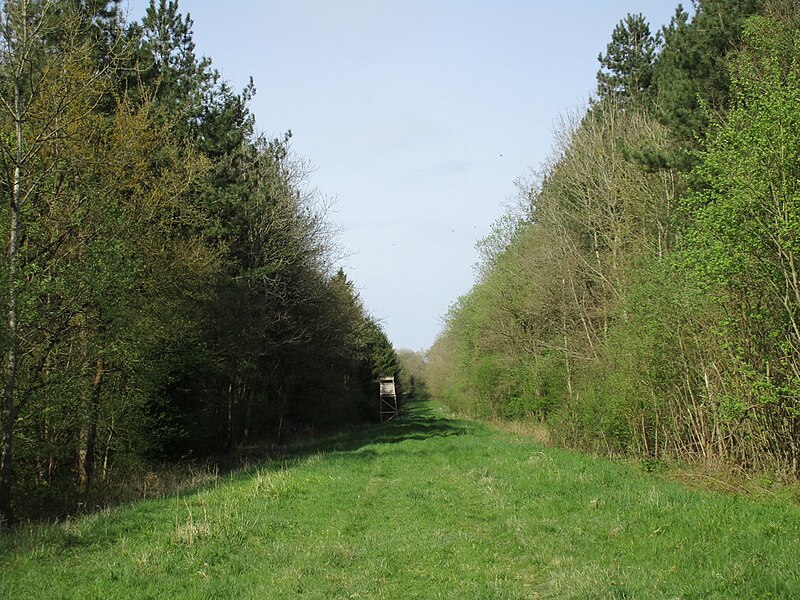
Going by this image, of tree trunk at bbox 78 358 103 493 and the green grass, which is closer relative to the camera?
the green grass

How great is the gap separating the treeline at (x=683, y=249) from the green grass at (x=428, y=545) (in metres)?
2.19

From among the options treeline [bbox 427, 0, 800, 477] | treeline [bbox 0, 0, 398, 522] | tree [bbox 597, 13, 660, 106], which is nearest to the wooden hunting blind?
Answer: treeline [bbox 0, 0, 398, 522]

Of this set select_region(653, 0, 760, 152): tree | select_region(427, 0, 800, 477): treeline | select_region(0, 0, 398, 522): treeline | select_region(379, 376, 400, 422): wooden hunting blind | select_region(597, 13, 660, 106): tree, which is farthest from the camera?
select_region(379, 376, 400, 422): wooden hunting blind

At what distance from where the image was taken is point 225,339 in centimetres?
2233

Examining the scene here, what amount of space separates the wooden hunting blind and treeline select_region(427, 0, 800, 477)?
85.8 feet

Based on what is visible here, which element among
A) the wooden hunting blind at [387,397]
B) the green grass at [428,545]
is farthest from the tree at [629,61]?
the wooden hunting blind at [387,397]

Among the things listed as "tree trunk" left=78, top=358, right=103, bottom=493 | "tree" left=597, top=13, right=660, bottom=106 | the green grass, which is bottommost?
the green grass

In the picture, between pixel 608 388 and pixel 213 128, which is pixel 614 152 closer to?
pixel 608 388

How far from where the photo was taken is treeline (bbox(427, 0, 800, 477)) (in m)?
10.2

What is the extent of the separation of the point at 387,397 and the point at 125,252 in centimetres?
4382

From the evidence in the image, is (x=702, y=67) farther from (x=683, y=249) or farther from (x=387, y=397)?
(x=387, y=397)

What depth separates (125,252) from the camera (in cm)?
1371

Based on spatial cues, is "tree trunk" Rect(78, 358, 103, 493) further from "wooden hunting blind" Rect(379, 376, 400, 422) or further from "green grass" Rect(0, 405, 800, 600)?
"wooden hunting blind" Rect(379, 376, 400, 422)

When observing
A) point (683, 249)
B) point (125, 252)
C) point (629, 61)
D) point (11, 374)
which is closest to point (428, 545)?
point (11, 374)
